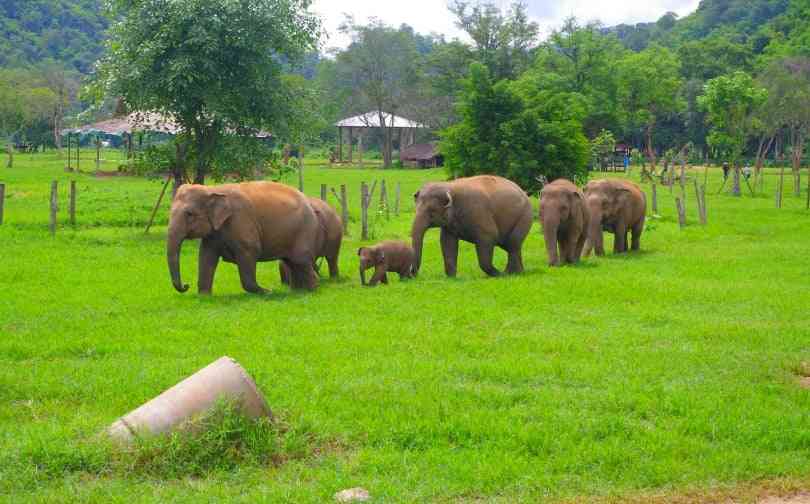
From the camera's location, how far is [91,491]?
257 inches

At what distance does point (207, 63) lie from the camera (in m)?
23.6

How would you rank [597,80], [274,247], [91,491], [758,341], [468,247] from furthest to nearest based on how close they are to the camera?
[597,80]
[468,247]
[274,247]
[758,341]
[91,491]

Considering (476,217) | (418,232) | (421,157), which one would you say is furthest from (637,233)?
(421,157)

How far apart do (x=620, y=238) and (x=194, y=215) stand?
35.9 ft

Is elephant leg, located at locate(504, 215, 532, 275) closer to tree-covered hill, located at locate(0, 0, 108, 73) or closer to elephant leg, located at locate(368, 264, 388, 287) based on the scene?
elephant leg, located at locate(368, 264, 388, 287)

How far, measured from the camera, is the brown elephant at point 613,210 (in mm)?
21766

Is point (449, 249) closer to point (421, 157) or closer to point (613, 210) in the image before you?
point (613, 210)

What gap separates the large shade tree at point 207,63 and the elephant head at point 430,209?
8.33 m

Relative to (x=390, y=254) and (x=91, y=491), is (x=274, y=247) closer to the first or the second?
(x=390, y=254)

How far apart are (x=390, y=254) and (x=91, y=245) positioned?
8055 millimetres

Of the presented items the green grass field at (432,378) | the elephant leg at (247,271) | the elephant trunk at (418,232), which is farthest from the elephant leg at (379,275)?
the elephant leg at (247,271)

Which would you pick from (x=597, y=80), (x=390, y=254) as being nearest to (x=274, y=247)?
(x=390, y=254)

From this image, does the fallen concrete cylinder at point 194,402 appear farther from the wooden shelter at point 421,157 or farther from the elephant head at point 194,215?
the wooden shelter at point 421,157

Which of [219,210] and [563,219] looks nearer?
[219,210]
